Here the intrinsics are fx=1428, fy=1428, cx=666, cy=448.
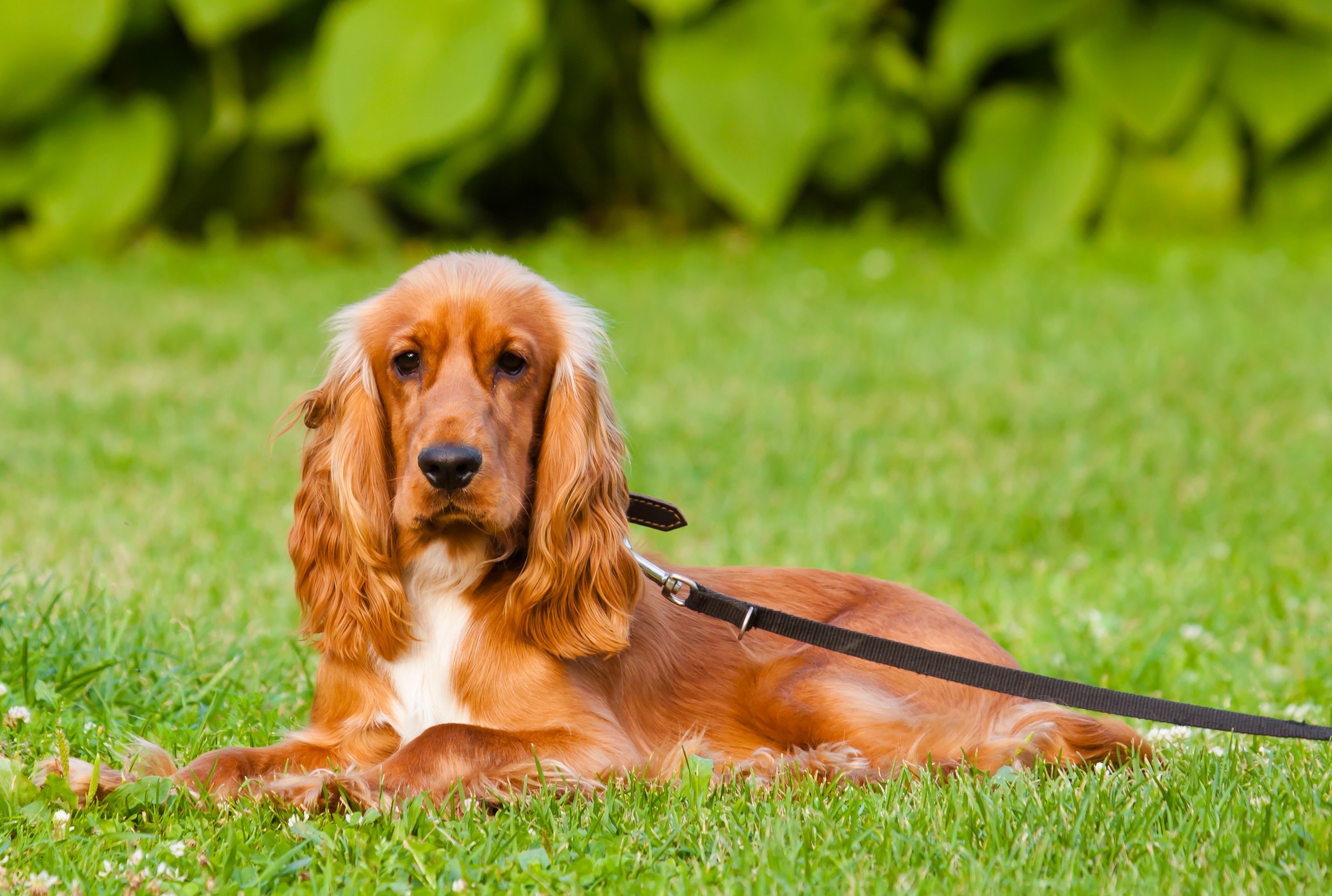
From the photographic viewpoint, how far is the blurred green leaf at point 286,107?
898cm

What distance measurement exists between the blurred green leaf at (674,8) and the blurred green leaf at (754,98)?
17 cm

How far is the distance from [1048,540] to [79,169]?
647cm

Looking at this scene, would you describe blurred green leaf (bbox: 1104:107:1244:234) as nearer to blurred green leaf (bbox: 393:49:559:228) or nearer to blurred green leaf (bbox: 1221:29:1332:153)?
blurred green leaf (bbox: 1221:29:1332:153)

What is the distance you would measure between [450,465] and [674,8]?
21.4 feet

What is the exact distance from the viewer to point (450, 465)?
2557 millimetres

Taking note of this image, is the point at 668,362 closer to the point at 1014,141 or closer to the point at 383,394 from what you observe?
the point at 1014,141

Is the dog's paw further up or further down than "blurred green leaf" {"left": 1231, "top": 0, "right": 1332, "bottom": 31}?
further down

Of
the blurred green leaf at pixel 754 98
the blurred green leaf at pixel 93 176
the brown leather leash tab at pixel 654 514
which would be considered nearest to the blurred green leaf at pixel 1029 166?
the blurred green leaf at pixel 754 98

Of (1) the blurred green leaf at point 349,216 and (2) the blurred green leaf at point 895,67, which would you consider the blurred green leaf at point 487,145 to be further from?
(2) the blurred green leaf at point 895,67

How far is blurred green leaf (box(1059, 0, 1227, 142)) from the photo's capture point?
29.3 feet

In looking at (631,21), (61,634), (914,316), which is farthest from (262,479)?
(631,21)

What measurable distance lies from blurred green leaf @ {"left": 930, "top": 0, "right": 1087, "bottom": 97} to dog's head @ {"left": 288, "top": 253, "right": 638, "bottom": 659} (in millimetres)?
6736

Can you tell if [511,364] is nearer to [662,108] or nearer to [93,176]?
[662,108]

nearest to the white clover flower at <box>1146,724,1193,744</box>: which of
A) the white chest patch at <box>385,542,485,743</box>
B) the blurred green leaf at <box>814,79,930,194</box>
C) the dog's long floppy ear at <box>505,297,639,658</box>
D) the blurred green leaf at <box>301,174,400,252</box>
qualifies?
the dog's long floppy ear at <box>505,297,639,658</box>
